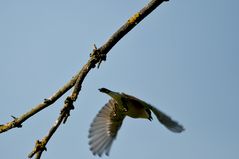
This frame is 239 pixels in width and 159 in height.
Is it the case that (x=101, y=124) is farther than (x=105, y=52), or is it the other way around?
(x=101, y=124)

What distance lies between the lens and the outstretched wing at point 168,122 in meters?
5.11

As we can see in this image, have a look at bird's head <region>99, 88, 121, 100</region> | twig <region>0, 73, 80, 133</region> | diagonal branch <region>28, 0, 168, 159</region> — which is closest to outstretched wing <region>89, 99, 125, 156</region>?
bird's head <region>99, 88, 121, 100</region>

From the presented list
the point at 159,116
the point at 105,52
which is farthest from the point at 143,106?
the point at 105,52

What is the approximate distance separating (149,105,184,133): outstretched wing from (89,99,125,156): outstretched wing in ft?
5.38

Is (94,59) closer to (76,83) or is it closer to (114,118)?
(76,83)

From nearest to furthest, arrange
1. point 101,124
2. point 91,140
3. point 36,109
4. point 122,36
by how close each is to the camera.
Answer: point 36,109 < point 122,36 < point 91,140 < point 101,124

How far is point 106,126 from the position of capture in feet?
25.1

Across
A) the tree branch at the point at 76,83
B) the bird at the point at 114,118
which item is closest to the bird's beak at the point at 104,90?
the bird at the point at 114,118

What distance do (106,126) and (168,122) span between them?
2553 mm

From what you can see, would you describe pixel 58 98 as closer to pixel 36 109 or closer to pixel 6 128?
pixel 36 109

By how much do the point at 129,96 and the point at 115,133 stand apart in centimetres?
197

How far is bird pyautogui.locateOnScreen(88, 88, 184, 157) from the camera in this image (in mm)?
5270

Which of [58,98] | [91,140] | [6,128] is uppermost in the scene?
[91,140]

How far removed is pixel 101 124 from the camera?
7590 mm
